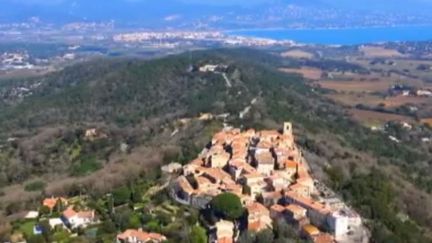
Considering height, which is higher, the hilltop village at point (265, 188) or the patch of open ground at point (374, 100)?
the hilltop village at point (265, 188)

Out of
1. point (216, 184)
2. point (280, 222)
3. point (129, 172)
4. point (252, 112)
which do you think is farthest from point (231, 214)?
point (252, 112)

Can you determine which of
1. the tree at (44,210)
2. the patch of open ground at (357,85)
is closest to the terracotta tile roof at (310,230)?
the tree at (44,210)

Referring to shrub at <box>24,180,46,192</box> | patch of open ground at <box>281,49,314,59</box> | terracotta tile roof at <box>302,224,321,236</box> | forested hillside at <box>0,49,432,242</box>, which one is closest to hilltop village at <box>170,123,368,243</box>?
terracotta tile roof at <box>302,224,321,236</box>

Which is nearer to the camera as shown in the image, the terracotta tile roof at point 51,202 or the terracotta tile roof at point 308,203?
the terracotta tile roof at point 308,203

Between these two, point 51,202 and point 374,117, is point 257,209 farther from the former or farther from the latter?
point 374,117

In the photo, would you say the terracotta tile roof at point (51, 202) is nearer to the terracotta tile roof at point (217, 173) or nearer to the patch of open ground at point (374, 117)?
the terracotta tile roof at point (217, 173)

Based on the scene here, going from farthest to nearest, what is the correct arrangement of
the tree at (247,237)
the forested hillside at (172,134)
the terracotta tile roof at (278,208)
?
the forested hillside at (172,134)
the terracotta tile roof at (278,208)
the tree at (247,237)

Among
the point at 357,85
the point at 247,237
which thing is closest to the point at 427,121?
the point at 357,85
